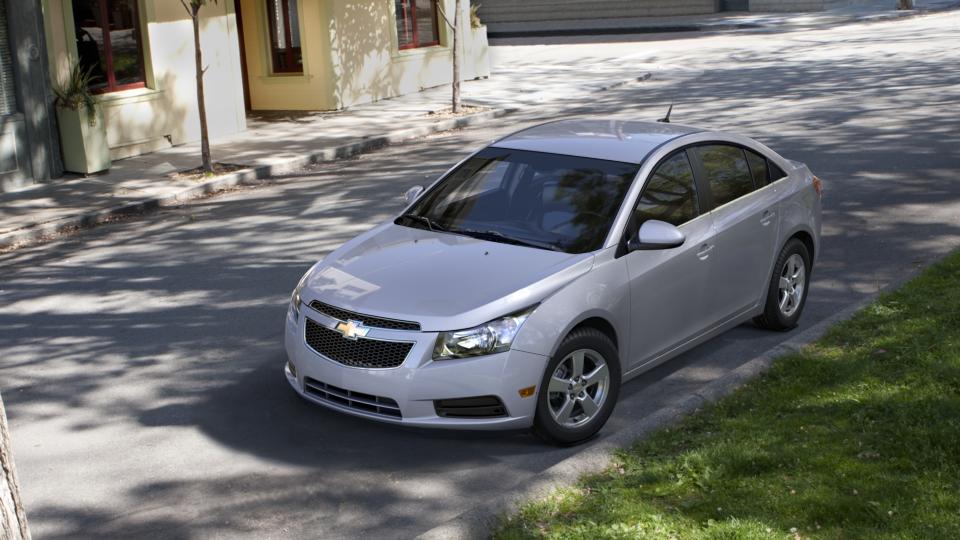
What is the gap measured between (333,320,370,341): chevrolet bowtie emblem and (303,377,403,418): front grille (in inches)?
12.8

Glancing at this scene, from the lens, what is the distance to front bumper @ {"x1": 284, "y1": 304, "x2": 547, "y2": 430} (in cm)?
640

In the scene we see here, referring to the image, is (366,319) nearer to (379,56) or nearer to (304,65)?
(304,65)

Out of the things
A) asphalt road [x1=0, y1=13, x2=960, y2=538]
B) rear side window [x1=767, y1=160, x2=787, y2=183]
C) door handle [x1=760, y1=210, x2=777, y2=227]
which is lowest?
asphalt road [x1=0, y1=13, x2=960, y2=538]

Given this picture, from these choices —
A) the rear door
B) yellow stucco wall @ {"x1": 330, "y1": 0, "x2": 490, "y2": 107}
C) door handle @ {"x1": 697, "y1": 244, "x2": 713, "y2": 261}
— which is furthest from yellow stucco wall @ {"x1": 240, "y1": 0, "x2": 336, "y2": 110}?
door handle @ {"x1": 697, "y1": 244, "x2": 713, "y2": 261}

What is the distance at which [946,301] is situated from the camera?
27.9 feet

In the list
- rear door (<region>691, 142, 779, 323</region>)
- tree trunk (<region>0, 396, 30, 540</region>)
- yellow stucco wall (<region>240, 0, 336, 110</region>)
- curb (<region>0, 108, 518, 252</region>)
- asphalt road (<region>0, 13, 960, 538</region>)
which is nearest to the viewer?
tree trunk (<region>0, 396, 30, 540</region>)

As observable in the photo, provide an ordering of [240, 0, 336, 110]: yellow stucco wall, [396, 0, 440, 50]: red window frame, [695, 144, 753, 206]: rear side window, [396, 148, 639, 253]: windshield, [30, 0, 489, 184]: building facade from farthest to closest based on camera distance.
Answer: [396, 0, 440, 50]: red window frame, [240, 0, 336, 110]: yellow stucco wall, [30, 0, 489, 184]: building facade, [695, 144, 753, 206]: rear side window, [396, 148, 639, 253]: windshield

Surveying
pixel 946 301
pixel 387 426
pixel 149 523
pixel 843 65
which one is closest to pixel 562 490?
pixel 387 426

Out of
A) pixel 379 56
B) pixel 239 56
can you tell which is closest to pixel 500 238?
pixel 239 56

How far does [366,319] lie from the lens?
6637 mm

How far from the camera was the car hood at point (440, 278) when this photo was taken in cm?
651

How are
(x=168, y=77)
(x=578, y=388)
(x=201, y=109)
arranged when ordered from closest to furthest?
(x=578, y=388) → (x=201, y=109) → (x=168, y=77)

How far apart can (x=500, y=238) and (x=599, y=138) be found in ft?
→ 4.11

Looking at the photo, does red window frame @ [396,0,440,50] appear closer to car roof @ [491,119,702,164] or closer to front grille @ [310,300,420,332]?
car roof @ [491,119,702,164]
